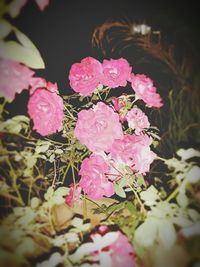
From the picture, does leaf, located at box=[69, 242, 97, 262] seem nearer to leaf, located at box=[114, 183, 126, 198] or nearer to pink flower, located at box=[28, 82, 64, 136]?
leaf, located at box=[114, 183, 126, 198]

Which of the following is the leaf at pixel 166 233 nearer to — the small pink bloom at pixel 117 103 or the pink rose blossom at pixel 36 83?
the small pink bloom at pixel 117 103

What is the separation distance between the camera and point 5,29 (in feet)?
3.82

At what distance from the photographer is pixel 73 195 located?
121 centimetres

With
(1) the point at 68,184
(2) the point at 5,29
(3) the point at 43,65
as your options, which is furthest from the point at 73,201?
(2) the point at 5,29

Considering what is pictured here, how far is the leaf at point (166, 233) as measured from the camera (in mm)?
1229

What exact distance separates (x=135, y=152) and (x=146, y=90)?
247 mm

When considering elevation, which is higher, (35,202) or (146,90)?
(146,90)

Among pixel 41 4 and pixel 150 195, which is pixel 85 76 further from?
pixel 150 195

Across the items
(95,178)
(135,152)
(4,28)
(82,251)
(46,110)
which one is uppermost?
(4,28)

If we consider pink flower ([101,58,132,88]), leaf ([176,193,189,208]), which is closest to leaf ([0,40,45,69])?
pink flower ([101,58,132,88])

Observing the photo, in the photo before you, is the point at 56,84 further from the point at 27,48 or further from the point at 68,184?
the point at 68,184

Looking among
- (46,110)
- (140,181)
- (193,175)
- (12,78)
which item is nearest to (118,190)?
(140,181)

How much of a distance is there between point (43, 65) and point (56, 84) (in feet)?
0.27

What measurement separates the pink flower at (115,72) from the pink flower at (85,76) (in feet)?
0.09
